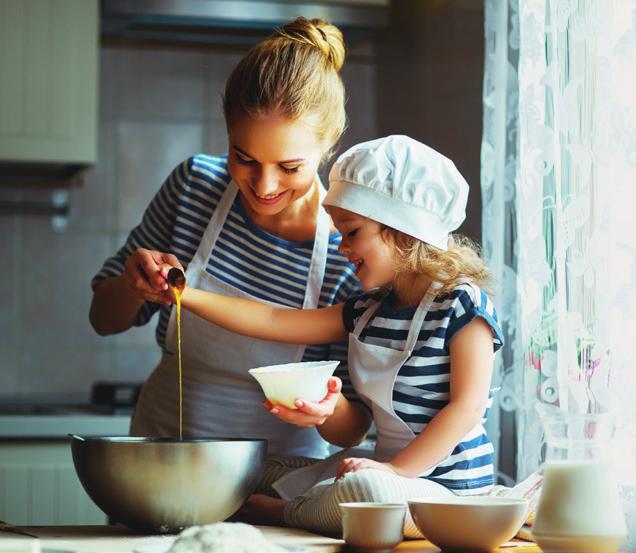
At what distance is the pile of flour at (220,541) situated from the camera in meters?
0.99

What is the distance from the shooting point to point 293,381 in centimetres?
122

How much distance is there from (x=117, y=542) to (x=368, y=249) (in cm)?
54

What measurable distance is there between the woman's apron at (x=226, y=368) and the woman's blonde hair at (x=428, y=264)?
23cm

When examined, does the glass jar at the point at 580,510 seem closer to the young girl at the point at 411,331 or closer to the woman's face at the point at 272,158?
the young girl at the point at 411,331

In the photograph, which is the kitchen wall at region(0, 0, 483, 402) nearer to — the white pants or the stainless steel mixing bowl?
the white pants

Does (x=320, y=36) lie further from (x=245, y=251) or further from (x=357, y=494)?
(x=357, y=494)

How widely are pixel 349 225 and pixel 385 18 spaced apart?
145 centimetres

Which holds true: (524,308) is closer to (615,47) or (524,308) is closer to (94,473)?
(615,47)


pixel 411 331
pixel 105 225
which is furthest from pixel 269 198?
pixel 105 225

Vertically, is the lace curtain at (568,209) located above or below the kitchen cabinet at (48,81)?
below

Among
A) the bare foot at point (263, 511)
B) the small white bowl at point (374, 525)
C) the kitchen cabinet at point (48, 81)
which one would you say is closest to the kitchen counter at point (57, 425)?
the kitchen cabinet at point (48, 81)

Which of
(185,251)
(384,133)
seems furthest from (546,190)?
(384,133)

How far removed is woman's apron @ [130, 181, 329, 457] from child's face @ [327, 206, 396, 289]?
20 centimetres

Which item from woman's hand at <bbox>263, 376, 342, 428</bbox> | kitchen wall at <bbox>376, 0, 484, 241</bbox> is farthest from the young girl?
kitchen wall at <bbox>376, 0, 484, 241</bbox>
